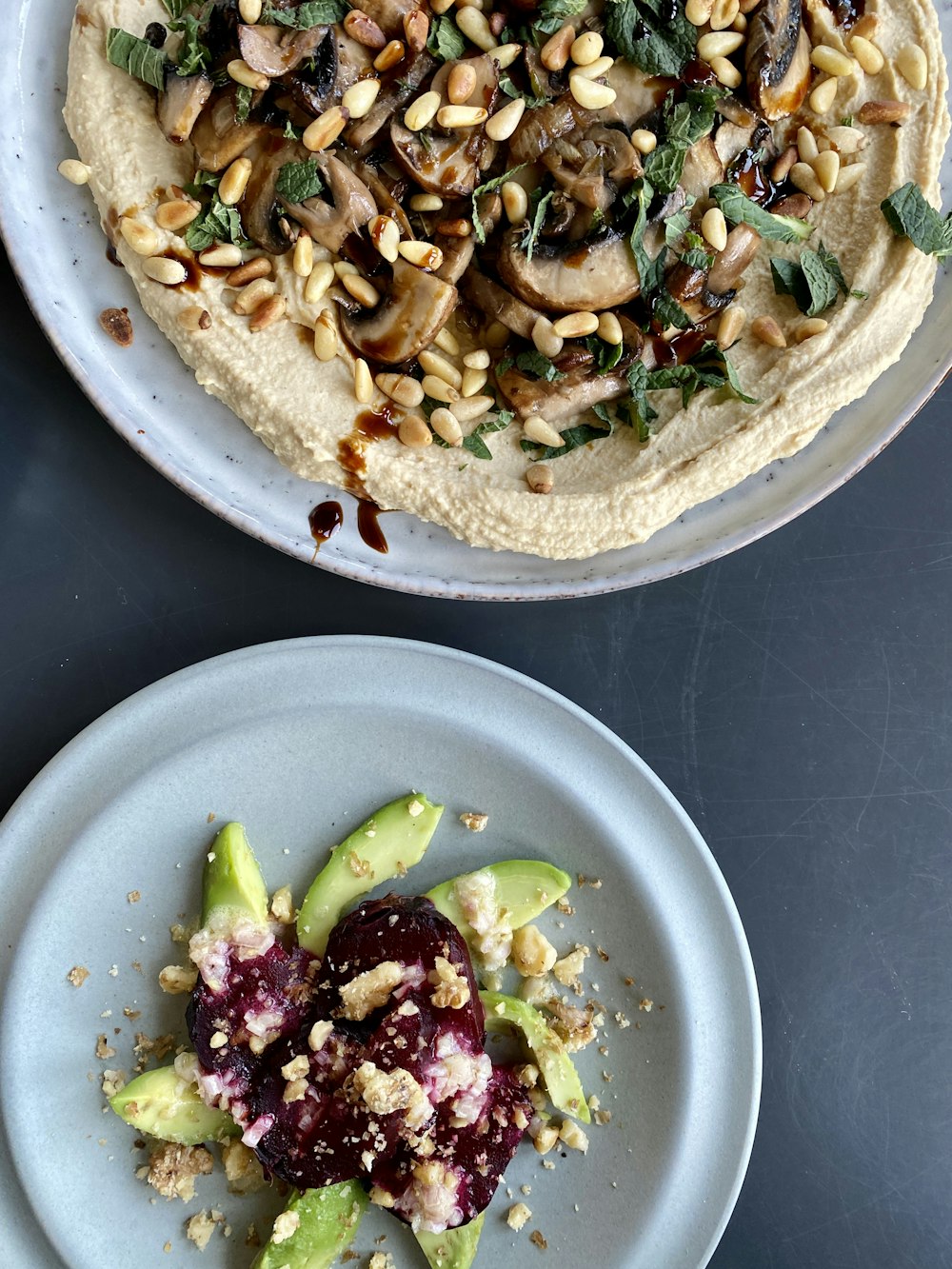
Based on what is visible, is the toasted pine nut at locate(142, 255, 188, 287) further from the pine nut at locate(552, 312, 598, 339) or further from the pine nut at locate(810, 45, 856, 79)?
the pine nut at locate(810, 45, 856, 79)

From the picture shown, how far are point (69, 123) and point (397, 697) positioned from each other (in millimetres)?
1528

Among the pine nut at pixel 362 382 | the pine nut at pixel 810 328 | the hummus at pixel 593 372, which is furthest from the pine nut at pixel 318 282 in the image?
the pine nut at pixel 810 328

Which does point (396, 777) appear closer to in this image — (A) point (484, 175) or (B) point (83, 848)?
(B) point (83, 848)

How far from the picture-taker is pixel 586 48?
2.07 meters

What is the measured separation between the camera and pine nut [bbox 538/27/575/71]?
2.08 metres

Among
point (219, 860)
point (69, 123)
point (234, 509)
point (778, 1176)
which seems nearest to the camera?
point (69, 123)

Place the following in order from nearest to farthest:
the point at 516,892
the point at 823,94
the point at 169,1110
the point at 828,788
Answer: the point at 823,94
the point at 169,1110
the point at 516,892
the point at 828,788

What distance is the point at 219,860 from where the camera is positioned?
242 centimetres

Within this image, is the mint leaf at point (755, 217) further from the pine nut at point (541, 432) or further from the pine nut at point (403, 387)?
the pine nut at point (403, 387)

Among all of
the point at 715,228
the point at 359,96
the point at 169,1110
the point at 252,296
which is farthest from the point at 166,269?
the point at 169,1110

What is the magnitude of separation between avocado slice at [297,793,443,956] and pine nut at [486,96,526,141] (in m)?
1.61

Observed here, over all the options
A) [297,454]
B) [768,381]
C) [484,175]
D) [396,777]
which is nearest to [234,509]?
[297,454]

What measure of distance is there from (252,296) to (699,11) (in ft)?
3.90

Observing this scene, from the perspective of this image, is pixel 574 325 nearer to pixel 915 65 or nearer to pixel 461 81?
pixel 461 81
